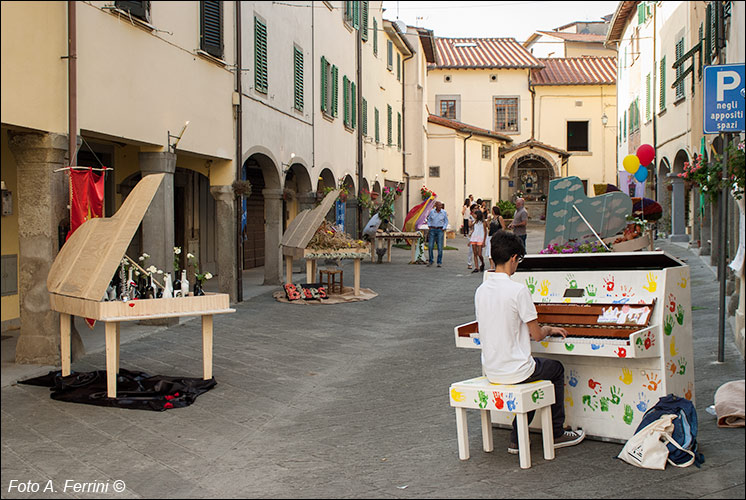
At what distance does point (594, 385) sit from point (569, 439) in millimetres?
440

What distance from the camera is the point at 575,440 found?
582 cm

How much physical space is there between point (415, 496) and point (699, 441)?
2215 mm

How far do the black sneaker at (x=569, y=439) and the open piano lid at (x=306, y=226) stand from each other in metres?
9.22

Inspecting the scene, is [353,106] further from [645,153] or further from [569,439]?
[569,439]

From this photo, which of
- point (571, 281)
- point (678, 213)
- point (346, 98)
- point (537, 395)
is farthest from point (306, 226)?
point (678, 213)

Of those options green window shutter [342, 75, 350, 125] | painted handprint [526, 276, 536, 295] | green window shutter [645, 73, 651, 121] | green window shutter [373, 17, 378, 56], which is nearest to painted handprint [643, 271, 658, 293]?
painted handprint [526, 276, 536, 295]

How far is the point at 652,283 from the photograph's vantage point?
584 cm

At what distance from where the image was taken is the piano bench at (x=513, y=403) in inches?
206

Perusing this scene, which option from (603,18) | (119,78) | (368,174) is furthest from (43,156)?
(603,18)

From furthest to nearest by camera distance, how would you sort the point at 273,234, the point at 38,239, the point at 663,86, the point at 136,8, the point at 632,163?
the point at 663,86 < the point at 632,163 < the point at 273,234 < the point at 136,8 < the point at 38,239

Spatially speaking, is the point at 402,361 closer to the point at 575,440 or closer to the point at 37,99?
the point at 575,440

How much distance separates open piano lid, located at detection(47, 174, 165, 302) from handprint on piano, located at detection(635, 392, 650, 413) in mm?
4342

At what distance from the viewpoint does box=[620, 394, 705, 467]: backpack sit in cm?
518

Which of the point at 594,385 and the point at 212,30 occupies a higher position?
the point at 212,30
